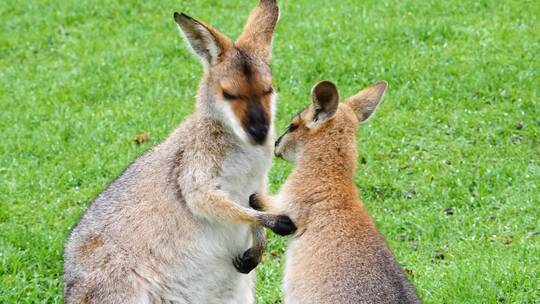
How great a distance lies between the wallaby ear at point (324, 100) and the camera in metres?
5.48

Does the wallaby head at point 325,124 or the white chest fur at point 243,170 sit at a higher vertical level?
the wallaby head at point 325,124

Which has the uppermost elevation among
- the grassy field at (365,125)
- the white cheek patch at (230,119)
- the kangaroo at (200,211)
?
the white cheek patch at (230,119)

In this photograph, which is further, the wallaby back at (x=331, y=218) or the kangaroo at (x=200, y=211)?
the kangaroo at (x=200, y=211)

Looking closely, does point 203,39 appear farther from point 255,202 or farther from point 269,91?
point 255,202

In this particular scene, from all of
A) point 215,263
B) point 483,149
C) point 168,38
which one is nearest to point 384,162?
point 483,149

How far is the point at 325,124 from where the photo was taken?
5660 mm

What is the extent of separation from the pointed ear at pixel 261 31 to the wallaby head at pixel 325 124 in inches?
15.1

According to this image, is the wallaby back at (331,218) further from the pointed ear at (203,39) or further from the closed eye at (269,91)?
the pointed ear at (203,39)

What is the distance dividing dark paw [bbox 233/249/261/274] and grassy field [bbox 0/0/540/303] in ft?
3.08

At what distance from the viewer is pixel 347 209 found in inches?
211

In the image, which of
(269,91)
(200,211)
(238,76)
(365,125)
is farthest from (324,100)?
(365,125)

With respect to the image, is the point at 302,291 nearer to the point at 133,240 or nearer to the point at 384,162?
the point at 133,240

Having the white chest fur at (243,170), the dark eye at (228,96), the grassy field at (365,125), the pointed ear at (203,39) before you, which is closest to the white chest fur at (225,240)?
the white chest fur at (243,170)

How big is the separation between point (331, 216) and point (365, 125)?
3946mm
